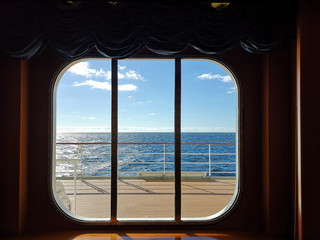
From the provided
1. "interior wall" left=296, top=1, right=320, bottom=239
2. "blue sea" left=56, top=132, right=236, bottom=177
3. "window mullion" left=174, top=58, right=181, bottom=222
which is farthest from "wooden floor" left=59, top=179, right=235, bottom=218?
"blue sea" left=56, top=132, right=236, bottom=177

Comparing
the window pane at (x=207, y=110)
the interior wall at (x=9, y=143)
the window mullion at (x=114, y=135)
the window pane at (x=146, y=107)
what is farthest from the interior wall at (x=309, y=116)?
the window pane at (x=207, y=110)

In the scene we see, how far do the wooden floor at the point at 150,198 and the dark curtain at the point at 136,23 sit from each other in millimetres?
2259

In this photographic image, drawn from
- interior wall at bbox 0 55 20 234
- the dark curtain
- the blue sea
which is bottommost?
the blue sea

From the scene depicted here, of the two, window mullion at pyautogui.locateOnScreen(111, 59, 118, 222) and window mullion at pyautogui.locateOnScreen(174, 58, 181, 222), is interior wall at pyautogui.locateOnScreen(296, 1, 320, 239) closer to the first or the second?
window mullion at pyautogui.locateOnScreen(174, 58, 181, 222)

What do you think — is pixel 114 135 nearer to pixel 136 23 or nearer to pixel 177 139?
pixel 177 139

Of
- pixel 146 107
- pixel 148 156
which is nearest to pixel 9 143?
pixel 148 156

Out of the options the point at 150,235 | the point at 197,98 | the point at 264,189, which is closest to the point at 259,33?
the point at 264,189

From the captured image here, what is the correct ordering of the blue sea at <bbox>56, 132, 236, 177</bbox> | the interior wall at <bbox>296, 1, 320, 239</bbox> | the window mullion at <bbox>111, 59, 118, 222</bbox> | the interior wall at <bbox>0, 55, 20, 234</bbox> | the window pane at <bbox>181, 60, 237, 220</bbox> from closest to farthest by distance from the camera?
the interior wall at <bbox>296, 1, 320, 239</bbox> → the interior wall at <bbox>0, 55, 20, 234</bbox> → the window mullion at <bbox>111, 59, 118, 222</bbox> → the blue sea at <bbox>56, 132, 236, 177</bbox> → the window pane at <bbox>181, 60, 237, 220</bbox>

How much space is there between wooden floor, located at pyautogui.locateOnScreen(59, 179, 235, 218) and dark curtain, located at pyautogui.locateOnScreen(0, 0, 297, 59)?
7.41 feet

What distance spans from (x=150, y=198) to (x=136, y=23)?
2.89m

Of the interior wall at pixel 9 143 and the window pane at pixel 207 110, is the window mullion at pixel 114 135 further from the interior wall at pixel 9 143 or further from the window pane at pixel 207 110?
the window pane at pixel 207 110

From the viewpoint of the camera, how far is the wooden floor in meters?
2.91

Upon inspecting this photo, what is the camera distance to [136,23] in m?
1.54

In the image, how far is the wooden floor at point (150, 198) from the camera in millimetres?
2912
